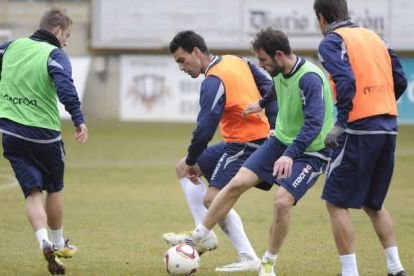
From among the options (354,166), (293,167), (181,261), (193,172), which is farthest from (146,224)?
(354,166)

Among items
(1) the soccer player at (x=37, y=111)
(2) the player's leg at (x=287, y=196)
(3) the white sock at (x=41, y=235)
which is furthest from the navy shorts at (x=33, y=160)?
(2) the player's leg at (x=287, y=196)

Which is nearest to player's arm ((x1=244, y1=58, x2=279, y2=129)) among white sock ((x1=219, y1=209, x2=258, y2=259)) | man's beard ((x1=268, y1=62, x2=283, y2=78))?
man's beard ((x1=268, y1=62, x2=283, y2=78))

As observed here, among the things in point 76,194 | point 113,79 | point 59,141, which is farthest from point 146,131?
point 59,141

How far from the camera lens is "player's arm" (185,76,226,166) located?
745 cm

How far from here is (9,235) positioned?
31.0 ft

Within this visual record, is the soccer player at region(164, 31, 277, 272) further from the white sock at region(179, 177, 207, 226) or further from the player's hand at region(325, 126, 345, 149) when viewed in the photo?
the player's hand at region(325, 126, 345, 149)

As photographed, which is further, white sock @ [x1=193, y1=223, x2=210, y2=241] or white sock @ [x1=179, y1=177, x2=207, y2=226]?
white sock @ [x1=179, y1=177, x2=207, y2=226]

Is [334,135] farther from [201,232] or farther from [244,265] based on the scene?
[244,265]

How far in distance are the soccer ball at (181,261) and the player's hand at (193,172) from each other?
2.62 feet

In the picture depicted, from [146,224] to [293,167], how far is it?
3.52 m

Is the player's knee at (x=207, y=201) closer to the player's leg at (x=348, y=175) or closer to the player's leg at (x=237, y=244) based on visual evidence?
the player's leg at (x=237, y=244)

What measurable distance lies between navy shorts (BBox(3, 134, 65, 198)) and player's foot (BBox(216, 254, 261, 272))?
1.69 meters

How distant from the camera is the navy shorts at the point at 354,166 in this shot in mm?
6684

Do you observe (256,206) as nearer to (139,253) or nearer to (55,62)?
(139,253)
